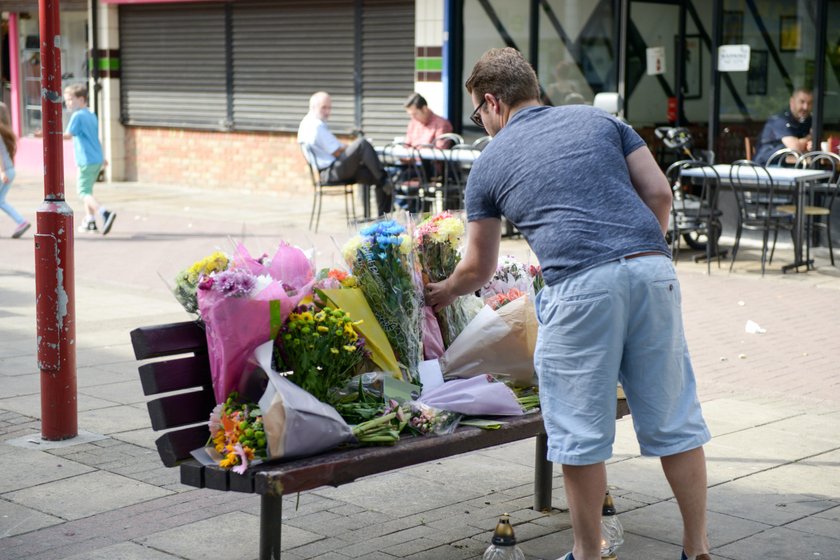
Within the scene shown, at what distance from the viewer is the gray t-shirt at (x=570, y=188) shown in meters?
3.76

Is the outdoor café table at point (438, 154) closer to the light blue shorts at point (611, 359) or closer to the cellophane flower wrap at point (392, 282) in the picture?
the cellophane flower wrap at point (392, 282)

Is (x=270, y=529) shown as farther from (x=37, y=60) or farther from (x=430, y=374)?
(x=37, y=60)

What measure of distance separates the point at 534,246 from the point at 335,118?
47.4 ft

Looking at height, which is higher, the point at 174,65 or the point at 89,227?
the point at 174,65

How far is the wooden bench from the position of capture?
3.75m

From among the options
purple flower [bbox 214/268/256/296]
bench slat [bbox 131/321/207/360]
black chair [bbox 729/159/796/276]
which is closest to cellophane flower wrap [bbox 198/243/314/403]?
purple flower [bbox 214/268/256/296]

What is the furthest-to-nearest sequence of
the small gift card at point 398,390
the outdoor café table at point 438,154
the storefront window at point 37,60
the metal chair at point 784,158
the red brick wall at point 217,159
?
the storefront window at point 37,60
the red brick wall at point 217,159
the outdoor café table at point 438,154
the metal chair at point 784,158
the small gift card at point 398,390

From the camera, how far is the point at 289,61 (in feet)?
61.0

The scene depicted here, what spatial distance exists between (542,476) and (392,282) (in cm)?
111

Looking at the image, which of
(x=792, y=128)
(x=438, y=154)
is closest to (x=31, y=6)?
(x=438, y=154)

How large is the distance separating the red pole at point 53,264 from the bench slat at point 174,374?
1802 mm

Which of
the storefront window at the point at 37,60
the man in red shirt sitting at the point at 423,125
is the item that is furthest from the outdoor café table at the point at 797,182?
the storefront window at the point at 37,60

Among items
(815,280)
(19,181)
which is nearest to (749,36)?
(815,280)

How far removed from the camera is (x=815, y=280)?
11.1m
